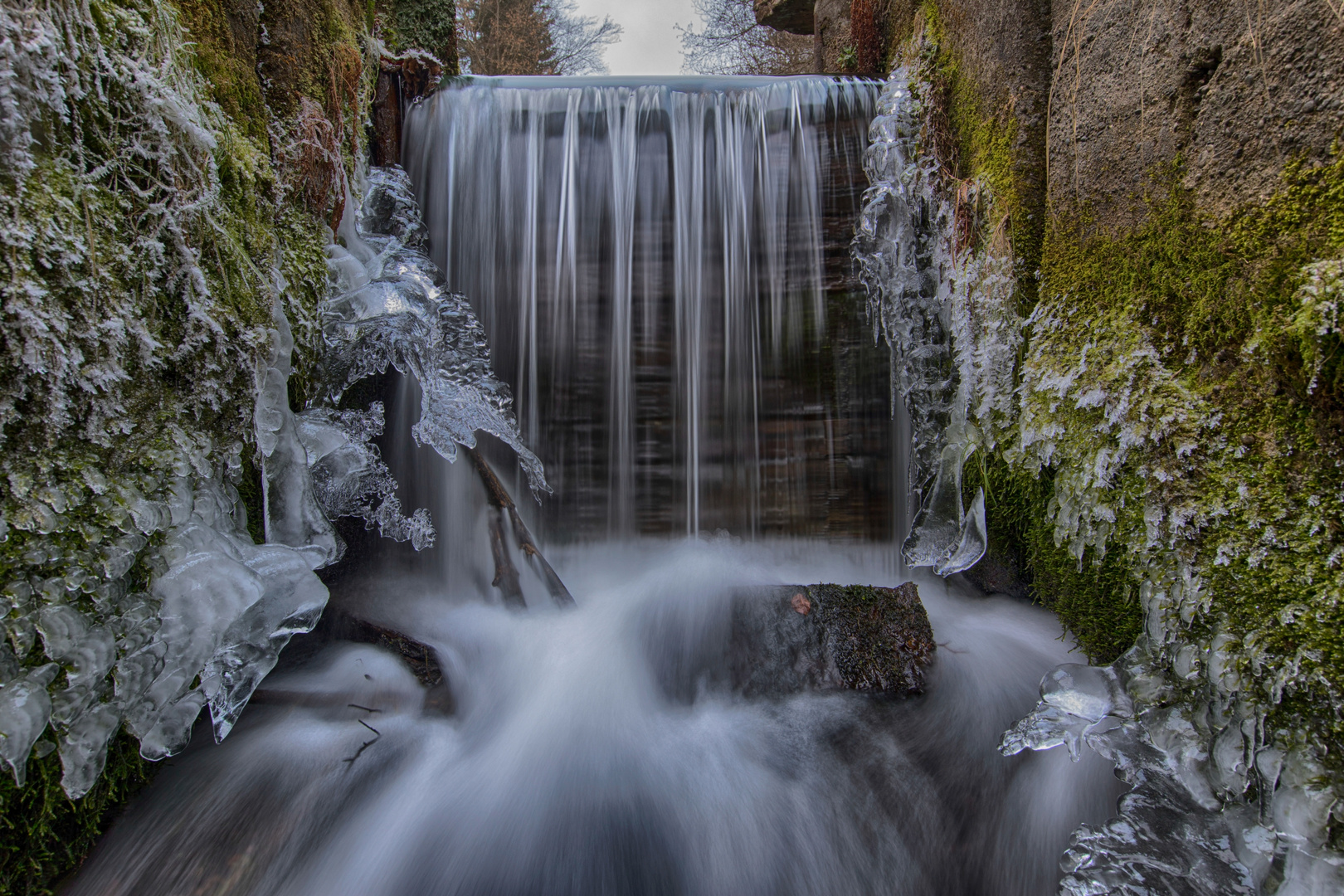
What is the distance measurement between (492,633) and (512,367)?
1.68 meters

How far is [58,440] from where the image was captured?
69.9 inches

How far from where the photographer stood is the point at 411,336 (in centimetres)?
323

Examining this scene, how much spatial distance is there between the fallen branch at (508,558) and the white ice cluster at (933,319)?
6.04 ft

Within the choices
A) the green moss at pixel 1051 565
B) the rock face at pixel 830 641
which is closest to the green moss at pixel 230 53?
the rock face at pixel 830 641

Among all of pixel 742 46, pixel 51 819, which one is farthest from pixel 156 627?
pixel 742 46

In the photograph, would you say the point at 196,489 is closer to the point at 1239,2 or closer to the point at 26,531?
the point at 26,531

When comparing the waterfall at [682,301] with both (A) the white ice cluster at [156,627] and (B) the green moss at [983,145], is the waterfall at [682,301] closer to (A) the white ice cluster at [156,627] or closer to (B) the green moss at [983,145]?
(B) the green moss at [983,145]

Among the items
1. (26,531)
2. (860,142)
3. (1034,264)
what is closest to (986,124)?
(1034,264)

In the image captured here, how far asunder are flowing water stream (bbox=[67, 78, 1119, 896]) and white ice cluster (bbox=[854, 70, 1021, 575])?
305 millimetres

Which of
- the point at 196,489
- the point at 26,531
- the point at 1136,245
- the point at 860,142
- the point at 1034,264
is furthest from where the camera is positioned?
the point at 860,142

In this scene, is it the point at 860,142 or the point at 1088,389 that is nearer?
the point at 1088,389

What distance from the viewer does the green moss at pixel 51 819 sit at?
1721mm

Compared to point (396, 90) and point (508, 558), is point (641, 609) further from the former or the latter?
point (396, 90)

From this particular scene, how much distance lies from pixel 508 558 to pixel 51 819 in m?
1.94
